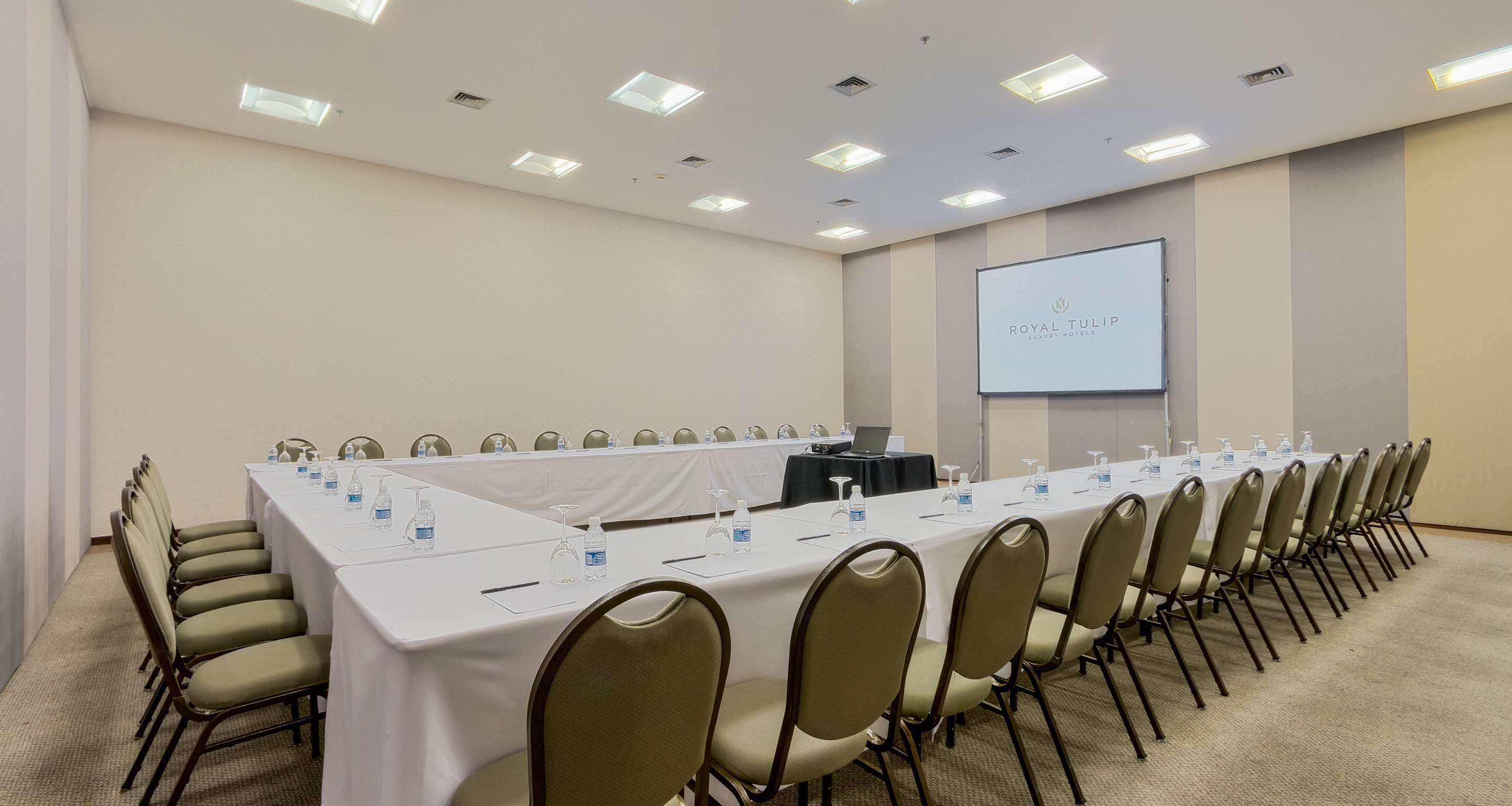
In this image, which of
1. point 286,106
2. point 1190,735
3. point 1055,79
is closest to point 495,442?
point 286,106

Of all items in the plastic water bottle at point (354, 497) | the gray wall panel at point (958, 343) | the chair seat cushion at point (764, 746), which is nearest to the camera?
the chair seat cushion at point (764, 746)

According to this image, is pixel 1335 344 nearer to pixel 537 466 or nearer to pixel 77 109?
pixel 537 466

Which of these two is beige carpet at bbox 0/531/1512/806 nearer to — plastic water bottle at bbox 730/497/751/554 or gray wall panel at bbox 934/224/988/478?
plastic water bottle at bbox 730/497/751/554

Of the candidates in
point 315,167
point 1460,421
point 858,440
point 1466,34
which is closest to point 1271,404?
point 1460,421

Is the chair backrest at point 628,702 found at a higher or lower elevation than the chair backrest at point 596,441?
lower

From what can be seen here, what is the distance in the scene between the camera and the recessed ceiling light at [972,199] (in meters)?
8.38

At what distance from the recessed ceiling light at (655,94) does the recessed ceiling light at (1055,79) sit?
249 cm

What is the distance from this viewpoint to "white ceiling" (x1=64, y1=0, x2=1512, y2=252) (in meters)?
4.44

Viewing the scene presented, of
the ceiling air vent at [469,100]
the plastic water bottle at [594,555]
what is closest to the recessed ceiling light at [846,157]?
the ceiling air vent at [469,100]

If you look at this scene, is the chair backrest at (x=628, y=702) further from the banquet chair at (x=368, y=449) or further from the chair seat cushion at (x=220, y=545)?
the banquet chair at (x=368, y=449)

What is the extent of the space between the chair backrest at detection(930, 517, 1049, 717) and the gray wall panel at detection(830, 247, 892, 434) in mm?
8926

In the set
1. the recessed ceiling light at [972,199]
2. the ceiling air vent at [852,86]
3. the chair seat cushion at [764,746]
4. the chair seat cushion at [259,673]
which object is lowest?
the chair seat cushion at [764,746]

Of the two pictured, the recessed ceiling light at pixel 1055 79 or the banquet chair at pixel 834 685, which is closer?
the banquet chair at pixel 834 685

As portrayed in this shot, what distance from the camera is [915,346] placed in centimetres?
1060
